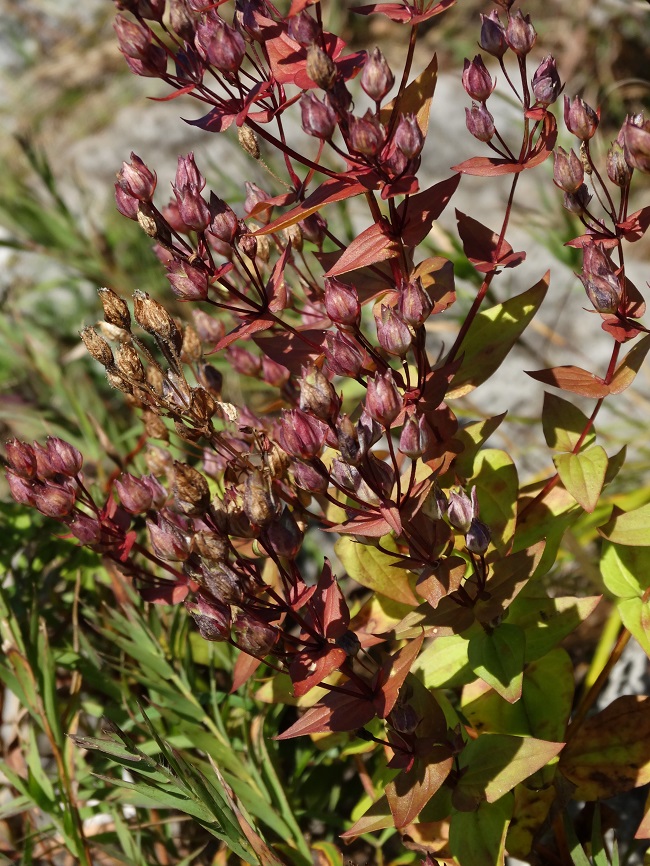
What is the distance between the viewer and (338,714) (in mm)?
1032

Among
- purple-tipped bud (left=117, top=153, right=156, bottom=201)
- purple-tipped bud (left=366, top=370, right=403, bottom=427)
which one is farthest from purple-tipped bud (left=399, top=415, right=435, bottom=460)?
purple-tipped bud (left=117, top=153, right=156, bottom=201)

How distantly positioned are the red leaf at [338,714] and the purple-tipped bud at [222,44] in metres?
0.72

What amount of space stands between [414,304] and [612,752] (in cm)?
72

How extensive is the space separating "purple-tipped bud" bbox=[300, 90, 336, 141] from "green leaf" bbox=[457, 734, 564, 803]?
747 mm

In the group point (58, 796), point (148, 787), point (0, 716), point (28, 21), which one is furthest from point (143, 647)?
point (28, 21)

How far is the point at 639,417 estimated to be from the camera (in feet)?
8.22

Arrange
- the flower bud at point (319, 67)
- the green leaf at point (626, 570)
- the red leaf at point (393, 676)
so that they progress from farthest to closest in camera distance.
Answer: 1. the green leaf at point (626, 570)
2. the red leaf at point (393, 676)
3. the flower bud at point (319, 67)

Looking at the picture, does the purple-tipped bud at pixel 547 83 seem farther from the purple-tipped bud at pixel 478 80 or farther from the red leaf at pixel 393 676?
the red leaf at pixel 393 676

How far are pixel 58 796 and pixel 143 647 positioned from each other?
0.26 meters

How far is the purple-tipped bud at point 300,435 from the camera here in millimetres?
929

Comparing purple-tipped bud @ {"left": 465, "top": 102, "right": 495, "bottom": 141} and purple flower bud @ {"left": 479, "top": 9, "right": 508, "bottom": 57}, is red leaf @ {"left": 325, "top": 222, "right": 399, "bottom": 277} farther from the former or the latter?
purple flower bud @ {"left": 479, "top": 9, "right": 508, "bottom": 57}

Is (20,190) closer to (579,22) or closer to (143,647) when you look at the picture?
(143,647)

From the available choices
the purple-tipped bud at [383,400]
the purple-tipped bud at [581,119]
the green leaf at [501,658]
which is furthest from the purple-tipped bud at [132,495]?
the purple-tipped bud at [581,119]

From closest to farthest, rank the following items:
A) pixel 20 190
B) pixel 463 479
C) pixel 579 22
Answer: pixel 463 479 → pixel 20 190 → pixel 579 22
